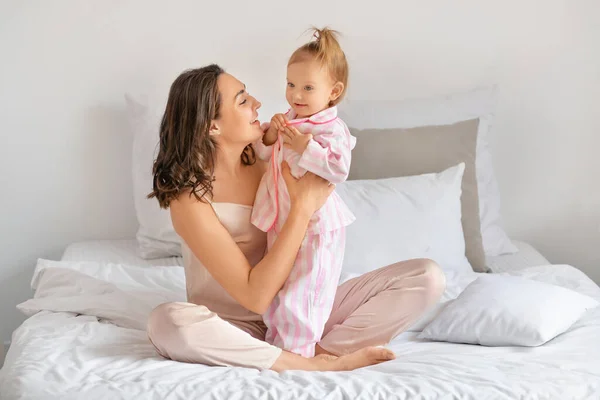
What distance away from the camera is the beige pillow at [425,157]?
3109 mm

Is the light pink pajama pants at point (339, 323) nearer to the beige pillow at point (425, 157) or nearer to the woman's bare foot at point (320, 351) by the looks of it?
the woman's bare foot at point (320, 351)

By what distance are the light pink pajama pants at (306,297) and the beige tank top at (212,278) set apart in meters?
0.08

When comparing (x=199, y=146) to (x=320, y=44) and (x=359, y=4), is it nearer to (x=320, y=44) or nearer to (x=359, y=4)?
(x=320, y=44)

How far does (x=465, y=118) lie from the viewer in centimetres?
331

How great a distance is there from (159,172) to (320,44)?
49 centimetres

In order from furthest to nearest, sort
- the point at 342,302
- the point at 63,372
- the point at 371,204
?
the point at 371,204 → the point at 342,302 → the point at 63,372

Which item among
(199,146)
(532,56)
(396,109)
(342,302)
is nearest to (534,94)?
(532,56)

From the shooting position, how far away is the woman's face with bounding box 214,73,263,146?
2.27 metres

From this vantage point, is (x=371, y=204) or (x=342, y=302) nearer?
(x=342, y=302)

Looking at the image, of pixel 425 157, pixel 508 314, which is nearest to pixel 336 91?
pixel 508 314

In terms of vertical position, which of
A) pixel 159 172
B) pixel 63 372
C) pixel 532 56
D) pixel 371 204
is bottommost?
pixel 63 372

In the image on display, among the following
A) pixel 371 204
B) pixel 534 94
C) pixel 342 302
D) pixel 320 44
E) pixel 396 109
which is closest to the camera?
pixel 320 44

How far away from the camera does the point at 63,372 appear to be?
2020 mm

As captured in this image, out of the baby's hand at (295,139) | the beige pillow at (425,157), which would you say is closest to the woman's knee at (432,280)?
the baby's hand at (295,139)
